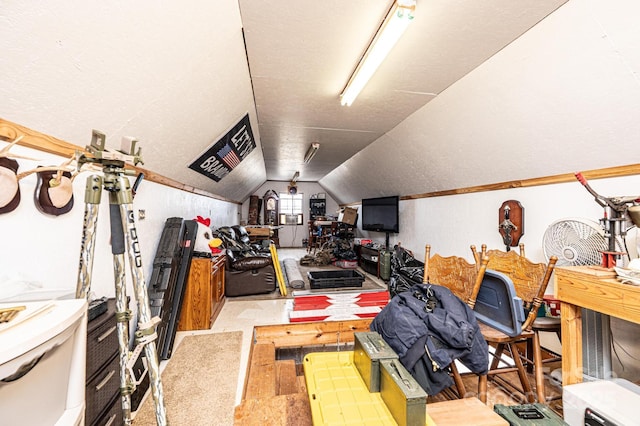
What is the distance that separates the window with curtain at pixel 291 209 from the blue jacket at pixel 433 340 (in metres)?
8.17

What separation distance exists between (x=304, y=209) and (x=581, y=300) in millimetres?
8548

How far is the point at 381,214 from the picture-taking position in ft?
19.0

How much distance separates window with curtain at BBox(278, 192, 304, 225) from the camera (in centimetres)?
953

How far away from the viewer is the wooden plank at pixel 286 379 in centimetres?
158

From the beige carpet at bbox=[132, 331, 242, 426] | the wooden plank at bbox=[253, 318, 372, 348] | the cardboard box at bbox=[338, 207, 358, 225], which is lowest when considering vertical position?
the beige carpet at bbox=[132, 331, 242, 426]

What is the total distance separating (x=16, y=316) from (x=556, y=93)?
123 inches

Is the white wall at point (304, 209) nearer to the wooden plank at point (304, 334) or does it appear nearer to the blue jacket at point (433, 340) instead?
the wooden plank at point (304, 334)

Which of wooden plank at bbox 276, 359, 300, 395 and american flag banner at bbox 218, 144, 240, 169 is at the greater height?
american flag banner at bbox 218, 144, 240, 169

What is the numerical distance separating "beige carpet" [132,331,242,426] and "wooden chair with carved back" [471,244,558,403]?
1822 mm

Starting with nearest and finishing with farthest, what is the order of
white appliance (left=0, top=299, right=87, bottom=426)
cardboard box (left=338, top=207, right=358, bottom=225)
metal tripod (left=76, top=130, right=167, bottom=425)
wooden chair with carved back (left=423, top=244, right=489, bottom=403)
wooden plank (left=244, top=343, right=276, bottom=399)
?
1. white appliance (left=0, top=299, right=87, bottom=426)
2. metal tripod (left=76, top=130, right=167, bottom=425)
3. wooden plank (left=244, top=343, right=276, bottom=399)
4. wooden chair with carved back (left=423, top=244, right=489, bottom=403)
5. cardboard box (left=338, top=207, right=358, bottom=225)

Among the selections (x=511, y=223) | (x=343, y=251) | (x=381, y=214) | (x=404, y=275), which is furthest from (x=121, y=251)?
(x=343, y=251)

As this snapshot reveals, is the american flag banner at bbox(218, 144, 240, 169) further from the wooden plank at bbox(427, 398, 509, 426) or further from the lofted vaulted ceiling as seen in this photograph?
the wooden plank at bbox(427, 398, 509, 426)

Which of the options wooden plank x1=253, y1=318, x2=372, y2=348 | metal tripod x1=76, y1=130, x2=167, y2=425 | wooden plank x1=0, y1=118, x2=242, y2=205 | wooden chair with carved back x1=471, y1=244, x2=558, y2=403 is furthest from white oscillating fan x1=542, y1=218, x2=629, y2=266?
wooden plank x1=0, y1=118, x2=242, y2=205

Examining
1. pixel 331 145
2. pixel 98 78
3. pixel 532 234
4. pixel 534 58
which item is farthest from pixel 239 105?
pixel 532 234
